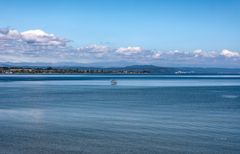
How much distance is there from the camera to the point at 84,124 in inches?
1025

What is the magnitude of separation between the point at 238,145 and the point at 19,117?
1549cm

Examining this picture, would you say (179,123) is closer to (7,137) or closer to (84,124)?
(84,124)

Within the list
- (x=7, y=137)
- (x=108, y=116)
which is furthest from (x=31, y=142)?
(x=108, y=116)

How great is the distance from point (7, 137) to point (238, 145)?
1064cm

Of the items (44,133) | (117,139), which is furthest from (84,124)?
(117,139)

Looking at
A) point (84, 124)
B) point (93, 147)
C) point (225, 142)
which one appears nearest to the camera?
point (93, 147)

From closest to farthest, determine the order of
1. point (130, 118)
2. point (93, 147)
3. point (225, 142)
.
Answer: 1. point (93, 147)
2. point (225, 142)
3. point (130, 118)

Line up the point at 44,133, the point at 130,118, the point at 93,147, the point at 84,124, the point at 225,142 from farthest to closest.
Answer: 1. the point at 130,118
2. the point at 84,124
3. the point at 44,133
4. the point at 225,142
5. the point at 93,147

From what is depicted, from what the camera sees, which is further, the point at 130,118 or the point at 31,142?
the point at 130,118

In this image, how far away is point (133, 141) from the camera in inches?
805

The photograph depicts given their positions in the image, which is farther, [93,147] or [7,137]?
[7,137]

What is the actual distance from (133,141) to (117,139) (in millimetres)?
855

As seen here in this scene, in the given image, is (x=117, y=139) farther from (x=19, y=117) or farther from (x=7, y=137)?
(x=19, y=117)

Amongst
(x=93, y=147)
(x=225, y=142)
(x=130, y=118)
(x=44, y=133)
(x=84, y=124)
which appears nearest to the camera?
(x=93, y=147)
